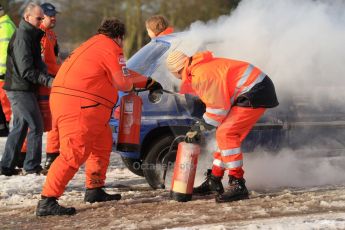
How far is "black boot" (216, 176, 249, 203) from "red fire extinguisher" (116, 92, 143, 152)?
998 mm

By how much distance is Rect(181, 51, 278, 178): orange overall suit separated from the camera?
233 inches

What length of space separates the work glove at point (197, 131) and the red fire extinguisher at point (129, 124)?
0.53 m

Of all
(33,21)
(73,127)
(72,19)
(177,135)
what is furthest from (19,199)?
(72,19)

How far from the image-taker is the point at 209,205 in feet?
19.7

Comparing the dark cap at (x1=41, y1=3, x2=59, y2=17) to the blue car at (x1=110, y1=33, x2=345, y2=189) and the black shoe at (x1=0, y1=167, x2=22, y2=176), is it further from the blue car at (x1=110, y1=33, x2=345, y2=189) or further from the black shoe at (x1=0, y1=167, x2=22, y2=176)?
the black shoe at (x1=0, y1=167, x2=22, y2=176)

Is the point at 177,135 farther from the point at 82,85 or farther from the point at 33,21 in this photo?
the point at 33,21

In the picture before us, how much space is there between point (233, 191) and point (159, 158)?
3.38 feet

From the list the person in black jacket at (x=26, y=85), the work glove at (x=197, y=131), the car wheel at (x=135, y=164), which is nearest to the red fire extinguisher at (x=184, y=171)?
the work glove at (x=197, y=131)

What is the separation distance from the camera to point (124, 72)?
5.84 m

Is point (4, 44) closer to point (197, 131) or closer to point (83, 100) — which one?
point (83, 100)

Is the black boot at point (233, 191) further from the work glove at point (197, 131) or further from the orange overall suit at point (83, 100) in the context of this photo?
the orange overall suit at point (83, 100)

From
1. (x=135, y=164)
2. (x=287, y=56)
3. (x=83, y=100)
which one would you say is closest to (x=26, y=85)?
(x=135, y=164)

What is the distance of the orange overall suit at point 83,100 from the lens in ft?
18.5

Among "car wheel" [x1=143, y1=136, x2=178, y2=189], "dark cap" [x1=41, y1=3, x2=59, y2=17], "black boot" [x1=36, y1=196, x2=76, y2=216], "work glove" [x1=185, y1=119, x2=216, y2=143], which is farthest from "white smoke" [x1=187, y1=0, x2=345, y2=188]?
"dark cap" [x1=41, y1=3, x2=59, y2=17]
